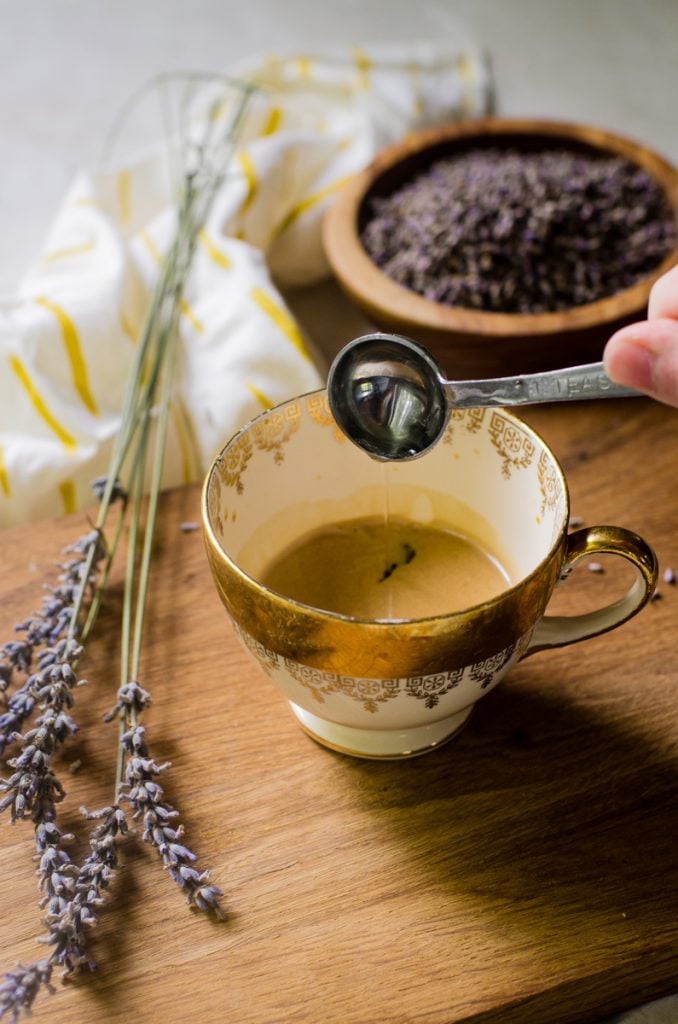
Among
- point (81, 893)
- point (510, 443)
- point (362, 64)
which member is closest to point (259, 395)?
point (510, 443)

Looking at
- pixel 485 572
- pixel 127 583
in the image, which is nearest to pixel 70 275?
pixel 127 583

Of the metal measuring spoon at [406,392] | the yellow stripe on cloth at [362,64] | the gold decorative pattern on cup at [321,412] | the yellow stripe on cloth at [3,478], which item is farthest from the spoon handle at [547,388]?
the yellow stripe on cloth at [362,64]

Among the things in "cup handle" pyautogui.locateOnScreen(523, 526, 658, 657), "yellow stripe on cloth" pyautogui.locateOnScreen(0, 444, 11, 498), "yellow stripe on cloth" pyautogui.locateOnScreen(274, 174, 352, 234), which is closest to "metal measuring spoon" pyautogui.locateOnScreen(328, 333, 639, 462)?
"cup handle" pyautogui.locateOnScreen(523, 526, 658, 657)

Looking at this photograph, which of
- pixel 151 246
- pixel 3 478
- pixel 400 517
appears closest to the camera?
pixel 400 517

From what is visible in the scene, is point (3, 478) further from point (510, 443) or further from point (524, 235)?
point (524, 235)

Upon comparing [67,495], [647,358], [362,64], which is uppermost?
[647,358]

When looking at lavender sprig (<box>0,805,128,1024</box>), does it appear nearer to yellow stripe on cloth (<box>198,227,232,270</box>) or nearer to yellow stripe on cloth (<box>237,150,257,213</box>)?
Result: yellow stripe on cloth (<box>198,227,232,270</box>)
